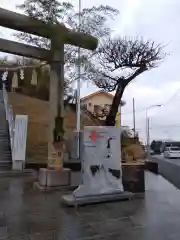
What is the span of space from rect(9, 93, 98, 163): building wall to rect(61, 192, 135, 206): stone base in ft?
26.6

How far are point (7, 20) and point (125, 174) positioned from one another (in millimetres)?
5223

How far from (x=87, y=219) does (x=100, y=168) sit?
1789 millimetres

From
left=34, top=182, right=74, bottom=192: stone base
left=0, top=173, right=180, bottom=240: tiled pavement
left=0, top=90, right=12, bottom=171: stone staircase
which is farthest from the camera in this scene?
left=0, top=90, right=12, bottom=171: stone staircase

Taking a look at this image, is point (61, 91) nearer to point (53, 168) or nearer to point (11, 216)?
point (53, 168)

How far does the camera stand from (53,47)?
987 cm

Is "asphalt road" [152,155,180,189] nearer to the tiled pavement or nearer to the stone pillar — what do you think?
the tiled pavement

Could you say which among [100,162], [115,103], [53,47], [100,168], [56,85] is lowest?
[100,168]

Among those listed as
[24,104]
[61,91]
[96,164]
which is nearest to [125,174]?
[96,164]

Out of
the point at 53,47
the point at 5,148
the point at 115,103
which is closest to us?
the point at 53,47

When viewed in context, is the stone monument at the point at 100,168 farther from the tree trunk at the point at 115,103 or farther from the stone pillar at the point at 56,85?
the tree trunk at the point at 115,103

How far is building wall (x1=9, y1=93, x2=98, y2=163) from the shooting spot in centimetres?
1780

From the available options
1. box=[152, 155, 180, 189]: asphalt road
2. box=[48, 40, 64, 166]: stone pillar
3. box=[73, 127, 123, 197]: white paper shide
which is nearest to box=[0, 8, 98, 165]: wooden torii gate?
box=[48, 40, 64, 166]: stone pillar

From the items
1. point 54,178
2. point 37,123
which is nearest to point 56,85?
point 54,178

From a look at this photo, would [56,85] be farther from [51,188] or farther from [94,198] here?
[94,198]
